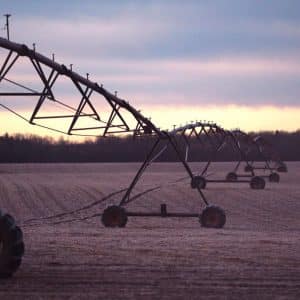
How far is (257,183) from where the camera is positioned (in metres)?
51.3

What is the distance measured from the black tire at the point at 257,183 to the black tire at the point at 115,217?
27.0m

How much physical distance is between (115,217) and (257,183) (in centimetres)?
2742

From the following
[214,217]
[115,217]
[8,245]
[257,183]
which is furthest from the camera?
[257,183]

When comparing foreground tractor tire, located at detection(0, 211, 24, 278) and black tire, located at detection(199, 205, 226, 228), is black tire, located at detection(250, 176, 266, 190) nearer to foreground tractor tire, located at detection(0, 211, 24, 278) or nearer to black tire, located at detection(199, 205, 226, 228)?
black tire, located at detection(199, 205, 226, 228)

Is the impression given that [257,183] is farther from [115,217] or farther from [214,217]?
[115,217]

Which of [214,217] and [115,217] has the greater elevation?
[214,217]

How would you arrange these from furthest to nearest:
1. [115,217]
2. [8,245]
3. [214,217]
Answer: [115,217]
[214,217]
[8,245]

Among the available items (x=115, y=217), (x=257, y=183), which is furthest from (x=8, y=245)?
(x=257, y=183)

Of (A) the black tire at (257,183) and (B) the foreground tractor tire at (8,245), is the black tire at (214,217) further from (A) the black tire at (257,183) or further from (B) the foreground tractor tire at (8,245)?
(A) the black tire at (257,183)

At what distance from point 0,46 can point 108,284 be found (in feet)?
22.6

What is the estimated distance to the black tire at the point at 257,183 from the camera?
51062mm

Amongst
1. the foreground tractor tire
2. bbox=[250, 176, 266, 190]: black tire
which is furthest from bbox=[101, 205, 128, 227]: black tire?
bbox=[250, 176, 266, 190]: black tire

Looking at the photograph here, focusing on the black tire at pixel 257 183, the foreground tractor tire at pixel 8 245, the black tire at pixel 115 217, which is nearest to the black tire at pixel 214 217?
the black tire at pixel 115 217

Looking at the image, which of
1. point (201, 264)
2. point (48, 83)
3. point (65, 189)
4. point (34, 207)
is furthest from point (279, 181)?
point (201, 264)
